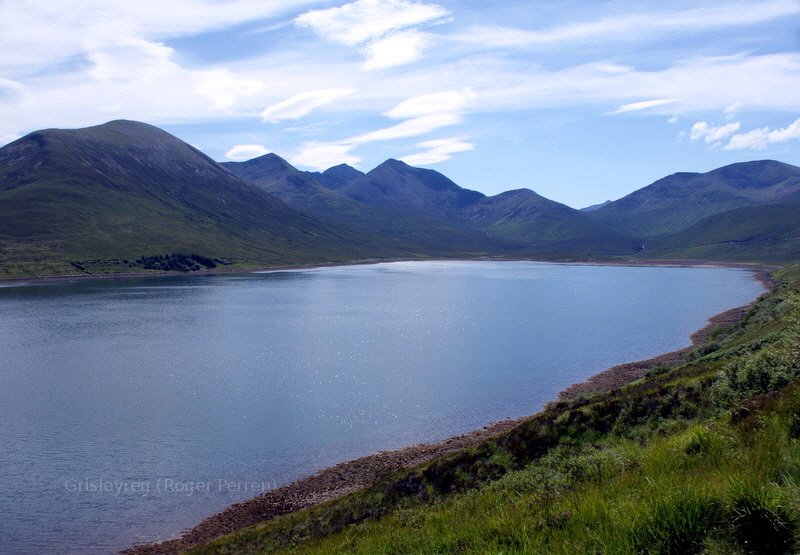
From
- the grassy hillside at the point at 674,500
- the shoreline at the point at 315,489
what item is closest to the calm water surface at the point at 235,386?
the shoreline at the point at 315,489

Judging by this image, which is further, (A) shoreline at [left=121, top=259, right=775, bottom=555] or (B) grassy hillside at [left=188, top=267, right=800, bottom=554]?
(A) shoreline at [left=121, top=259, right=775, bottom=555]

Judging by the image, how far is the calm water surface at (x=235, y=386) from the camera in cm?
4028

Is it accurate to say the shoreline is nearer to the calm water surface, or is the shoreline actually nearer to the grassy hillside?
the calm water surface

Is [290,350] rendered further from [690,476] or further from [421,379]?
[690,476]

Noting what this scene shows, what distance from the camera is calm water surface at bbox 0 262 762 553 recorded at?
40281 mm

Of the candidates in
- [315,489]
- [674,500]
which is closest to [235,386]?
[315,489]

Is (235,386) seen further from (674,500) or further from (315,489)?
(674,500)

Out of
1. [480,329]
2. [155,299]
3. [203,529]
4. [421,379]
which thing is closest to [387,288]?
[155,299]

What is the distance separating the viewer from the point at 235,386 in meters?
70.0

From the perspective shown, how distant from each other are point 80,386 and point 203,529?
141ft

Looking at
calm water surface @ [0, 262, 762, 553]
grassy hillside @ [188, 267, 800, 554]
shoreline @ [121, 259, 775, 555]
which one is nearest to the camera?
grassy hillside @ [188, 267, 800, 554]

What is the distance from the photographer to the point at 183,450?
48.4 metres

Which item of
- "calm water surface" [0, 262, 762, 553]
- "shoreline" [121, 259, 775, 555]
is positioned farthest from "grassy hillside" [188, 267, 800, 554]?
"calm water surface" [0, 262, 762, 553]

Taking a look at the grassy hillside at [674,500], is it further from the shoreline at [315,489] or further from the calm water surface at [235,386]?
the calm water surface at [235,386]
